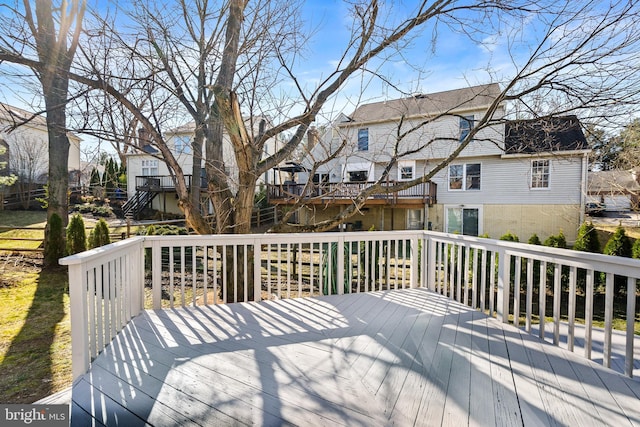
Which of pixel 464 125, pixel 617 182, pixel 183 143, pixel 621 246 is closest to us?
pixel 183 143

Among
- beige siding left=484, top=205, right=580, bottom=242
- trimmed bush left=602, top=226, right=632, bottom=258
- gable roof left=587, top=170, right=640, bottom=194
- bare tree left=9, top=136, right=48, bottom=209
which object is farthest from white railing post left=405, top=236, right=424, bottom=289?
bare tree left=9, top=136, right=48, bottom=209

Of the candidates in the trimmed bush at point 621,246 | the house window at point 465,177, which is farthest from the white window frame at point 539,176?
the trimmed bush at point 621,246

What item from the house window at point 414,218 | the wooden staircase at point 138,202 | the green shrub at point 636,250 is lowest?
the green shrub at point 636,250

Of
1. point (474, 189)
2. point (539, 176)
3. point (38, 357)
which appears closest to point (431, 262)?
point (38, 357)

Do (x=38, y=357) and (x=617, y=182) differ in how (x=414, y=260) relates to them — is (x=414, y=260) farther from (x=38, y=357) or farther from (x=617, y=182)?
(x=617, y=182)

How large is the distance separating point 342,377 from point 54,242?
7.92 m

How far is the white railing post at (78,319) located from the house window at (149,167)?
17758mm

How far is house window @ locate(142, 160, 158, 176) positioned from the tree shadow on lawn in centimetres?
1404

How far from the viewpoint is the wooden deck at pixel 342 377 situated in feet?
5.89

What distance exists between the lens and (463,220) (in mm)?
13312

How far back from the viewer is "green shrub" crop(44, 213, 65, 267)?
23.4 feet

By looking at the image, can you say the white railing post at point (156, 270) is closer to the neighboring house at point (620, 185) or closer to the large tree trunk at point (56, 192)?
the large tree trunk at point (56, 192)

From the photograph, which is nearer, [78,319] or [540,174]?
[78,319]

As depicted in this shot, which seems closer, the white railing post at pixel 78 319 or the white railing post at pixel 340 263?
the white railing post at pixel 78 319
